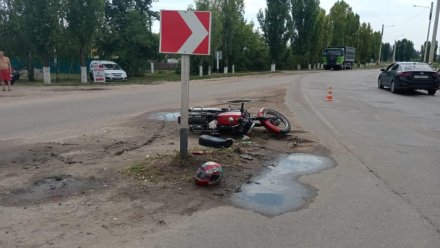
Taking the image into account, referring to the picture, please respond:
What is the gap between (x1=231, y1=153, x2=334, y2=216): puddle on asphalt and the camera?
5.00 meters

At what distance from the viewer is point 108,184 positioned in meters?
5.58

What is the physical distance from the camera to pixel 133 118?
1177cm

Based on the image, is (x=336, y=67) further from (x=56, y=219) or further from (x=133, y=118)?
(x=56, y=219)

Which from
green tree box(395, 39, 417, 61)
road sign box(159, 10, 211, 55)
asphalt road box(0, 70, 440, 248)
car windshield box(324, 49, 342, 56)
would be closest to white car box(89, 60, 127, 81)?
asphalt road box(0, 70, 440, 248)

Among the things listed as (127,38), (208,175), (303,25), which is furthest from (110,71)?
(303,25)

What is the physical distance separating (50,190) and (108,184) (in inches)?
27.2

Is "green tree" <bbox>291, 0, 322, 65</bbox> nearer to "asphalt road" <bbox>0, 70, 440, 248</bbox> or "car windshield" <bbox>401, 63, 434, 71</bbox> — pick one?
"car windshield" <bbox>401, 63, 434, 71</bbox>

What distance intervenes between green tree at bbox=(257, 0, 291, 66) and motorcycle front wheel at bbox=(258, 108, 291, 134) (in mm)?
47324

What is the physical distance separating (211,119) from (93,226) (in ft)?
15.6

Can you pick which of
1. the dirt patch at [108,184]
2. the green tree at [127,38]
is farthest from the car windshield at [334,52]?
the dirt patch at [108,184]

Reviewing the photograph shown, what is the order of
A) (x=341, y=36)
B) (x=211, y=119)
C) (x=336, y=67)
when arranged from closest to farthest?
(x=211, y=119) → (x=336, y=67) → (x=341, y=36)

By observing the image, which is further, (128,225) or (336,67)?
(336,67)

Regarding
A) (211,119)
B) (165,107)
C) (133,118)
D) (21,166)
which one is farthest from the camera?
(165,107)

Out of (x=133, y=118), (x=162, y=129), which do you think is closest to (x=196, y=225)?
(x=162, y=129)
